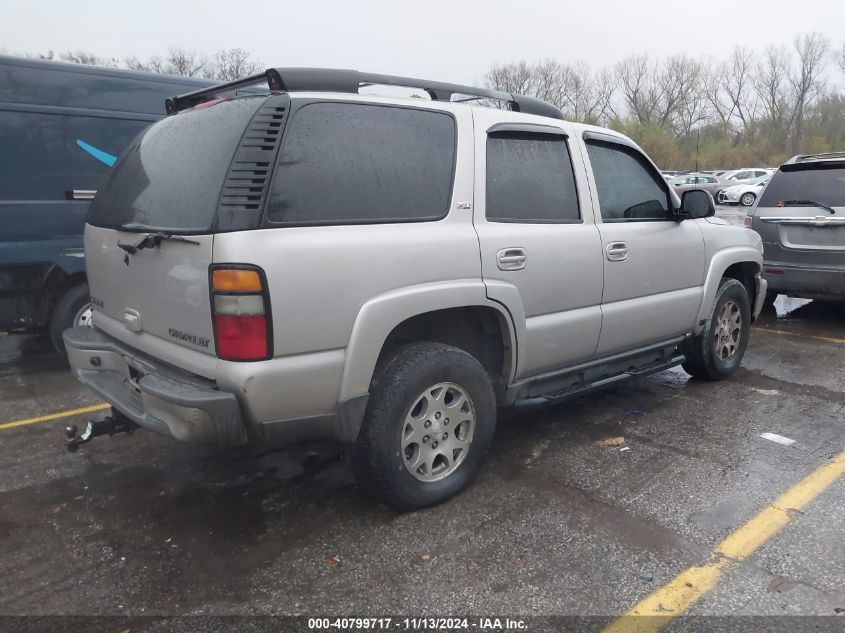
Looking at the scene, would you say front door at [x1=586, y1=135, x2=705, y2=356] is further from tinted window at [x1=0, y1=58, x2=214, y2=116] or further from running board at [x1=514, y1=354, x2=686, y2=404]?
tinted window at [x1=0, y1=58, x2=214, y2=116]

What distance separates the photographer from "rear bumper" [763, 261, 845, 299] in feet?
21.1

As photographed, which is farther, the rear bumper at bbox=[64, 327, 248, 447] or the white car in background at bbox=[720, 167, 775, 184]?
the white car in background at bbox=[720, 167, 775, 184]

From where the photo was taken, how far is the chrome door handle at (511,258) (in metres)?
3.27

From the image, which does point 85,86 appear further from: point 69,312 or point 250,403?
point 250,403

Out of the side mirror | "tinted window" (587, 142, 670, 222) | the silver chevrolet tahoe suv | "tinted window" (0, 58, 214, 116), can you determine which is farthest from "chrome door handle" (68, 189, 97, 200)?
the side mirror

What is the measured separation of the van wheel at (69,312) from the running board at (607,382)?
403cm

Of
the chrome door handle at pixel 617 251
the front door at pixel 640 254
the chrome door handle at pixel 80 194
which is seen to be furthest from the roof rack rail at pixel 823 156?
the chrome door handle at pixel 80 194

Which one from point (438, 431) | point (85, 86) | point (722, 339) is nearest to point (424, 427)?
point (438, 431)

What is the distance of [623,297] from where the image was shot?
400 centimetres

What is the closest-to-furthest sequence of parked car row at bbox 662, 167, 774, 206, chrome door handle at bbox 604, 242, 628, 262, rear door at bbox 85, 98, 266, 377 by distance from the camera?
rear door at bbox 85, 98, 266, 377 → chrome door handle at bbox 604, 242, 628, 262 → parked car row at bbox 662, 167, 774, 206

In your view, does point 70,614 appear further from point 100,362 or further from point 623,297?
point 623,297

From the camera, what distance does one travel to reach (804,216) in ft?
21.7

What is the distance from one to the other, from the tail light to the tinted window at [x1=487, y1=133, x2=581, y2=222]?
1.33 meters

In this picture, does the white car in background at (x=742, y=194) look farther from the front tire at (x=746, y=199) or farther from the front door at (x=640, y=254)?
the front door at (x=640, y=254)
